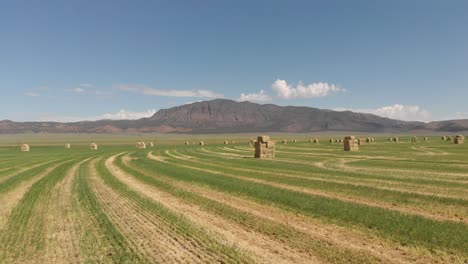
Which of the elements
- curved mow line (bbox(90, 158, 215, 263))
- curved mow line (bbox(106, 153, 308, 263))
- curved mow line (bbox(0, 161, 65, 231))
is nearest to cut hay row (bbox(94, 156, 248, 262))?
curved mow line (bbox(90, 158, 215, 263))

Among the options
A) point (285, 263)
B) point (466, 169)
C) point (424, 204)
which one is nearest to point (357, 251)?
point (285, 263)

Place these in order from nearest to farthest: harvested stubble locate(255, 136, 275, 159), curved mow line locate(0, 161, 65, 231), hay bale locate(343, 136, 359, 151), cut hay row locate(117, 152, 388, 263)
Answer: cut hay row locate(117, 152, 388, 263) → curved mow line locate(0, 161, 65, 231) → harvested stubble locate(255, 136, 275, 159) → hay bale locate(343, 136, 359, 151)

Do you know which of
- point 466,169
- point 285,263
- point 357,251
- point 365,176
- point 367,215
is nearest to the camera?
point 285,263

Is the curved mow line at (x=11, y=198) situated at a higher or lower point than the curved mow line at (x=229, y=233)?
higher

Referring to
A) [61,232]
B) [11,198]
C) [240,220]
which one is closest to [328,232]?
[240,220]

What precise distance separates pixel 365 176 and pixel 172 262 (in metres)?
17.6

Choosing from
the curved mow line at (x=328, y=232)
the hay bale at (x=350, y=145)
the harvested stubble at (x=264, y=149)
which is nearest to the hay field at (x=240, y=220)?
the curved mow line at (x=328, y=232)

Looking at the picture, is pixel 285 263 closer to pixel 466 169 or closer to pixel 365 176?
pixel 365 176

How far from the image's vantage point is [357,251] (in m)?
9.91

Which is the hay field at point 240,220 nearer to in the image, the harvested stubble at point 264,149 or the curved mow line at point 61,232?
the curved mow line at point 61,232

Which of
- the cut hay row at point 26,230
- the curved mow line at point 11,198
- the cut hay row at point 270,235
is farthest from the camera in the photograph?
the curved mow line at point 11,198

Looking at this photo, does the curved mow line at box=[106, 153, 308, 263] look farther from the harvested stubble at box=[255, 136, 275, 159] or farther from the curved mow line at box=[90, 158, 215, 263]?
the harvested stubble at box=[255, 136, 275, 159]

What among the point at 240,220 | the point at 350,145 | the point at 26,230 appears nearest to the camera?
the point at 26,230

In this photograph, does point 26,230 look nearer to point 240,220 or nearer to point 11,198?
point 11,198
